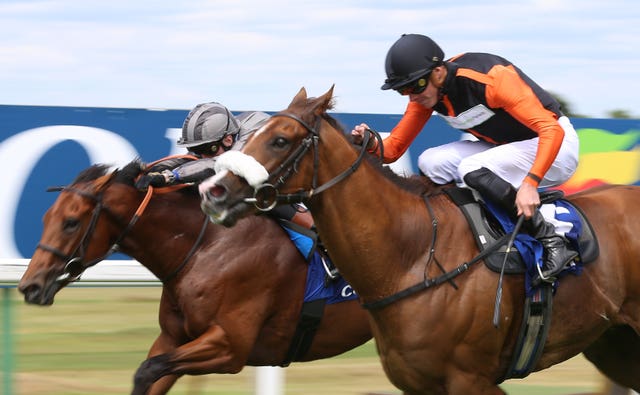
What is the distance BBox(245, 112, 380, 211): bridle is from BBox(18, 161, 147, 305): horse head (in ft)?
5.27

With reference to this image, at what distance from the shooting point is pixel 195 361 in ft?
18.6

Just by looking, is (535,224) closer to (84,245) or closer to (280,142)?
(280,142)

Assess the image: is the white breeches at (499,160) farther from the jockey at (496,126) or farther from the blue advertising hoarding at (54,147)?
the blue advertising hoarding at (54,147)

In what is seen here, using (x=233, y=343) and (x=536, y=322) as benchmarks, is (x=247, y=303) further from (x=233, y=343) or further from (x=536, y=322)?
(x=536, y=322)

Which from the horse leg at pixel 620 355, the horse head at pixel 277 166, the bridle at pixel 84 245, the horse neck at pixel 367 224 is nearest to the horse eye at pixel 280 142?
the horse head at pixel 277 166

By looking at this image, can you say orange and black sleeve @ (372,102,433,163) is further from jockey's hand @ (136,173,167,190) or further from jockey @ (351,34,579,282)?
jockey's hand @ (136,173,167,190)

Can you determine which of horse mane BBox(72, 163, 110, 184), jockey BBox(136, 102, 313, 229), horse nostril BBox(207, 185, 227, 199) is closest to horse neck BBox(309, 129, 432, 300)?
horse nostril BBox(207, 185, 227, 199)

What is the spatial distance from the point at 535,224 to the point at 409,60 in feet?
3.07

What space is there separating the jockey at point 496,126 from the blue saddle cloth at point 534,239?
42mm

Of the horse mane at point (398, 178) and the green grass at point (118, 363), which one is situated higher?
the horse mane at point (398, 178)

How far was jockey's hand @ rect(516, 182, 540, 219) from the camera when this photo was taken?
16.0 ft

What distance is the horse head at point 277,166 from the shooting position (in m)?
4.36

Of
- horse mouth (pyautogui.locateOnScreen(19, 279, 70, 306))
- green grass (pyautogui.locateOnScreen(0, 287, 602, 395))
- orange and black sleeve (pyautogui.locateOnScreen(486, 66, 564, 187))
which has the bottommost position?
green grass (pyautogui.locateOnScreen(0, 287, 602, 395))

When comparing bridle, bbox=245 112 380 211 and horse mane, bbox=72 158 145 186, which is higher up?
bridle, bbox=245 112 380 211
